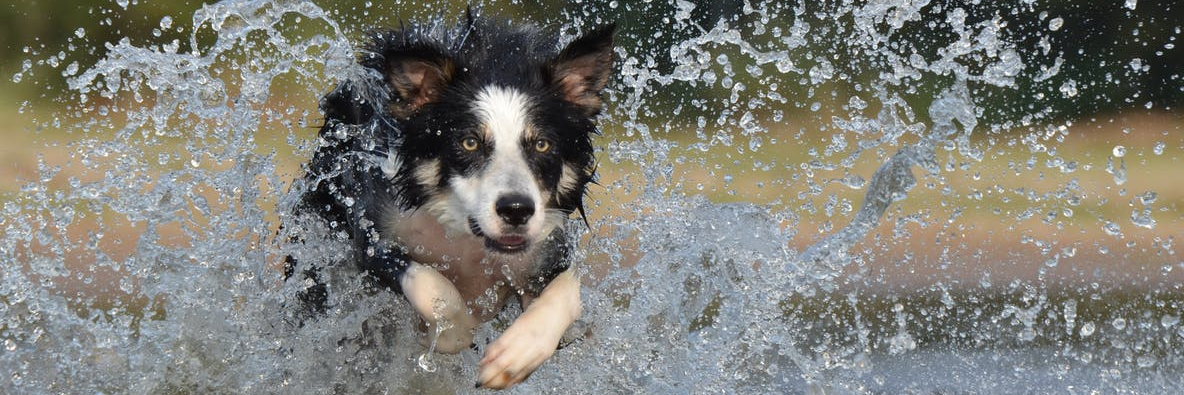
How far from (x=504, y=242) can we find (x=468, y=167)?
267 millimetres

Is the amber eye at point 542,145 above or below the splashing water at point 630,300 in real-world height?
above

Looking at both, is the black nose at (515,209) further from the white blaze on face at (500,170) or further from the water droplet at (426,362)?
the water droplet at (426,362)

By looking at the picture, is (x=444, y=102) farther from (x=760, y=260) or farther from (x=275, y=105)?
(x=275, y=105)

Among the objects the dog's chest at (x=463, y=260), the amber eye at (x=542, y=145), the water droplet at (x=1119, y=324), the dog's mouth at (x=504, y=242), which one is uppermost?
the amber eye at (x=542, y=145)

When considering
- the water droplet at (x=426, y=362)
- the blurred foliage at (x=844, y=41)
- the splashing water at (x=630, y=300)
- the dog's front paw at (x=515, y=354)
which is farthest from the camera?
the blurred foliage at (x=844, y=41)

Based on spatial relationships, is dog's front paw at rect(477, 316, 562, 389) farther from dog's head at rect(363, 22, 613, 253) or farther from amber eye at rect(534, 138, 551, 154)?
amber eye at rect(534, 138, 551, 154)

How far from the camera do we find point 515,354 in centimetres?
337

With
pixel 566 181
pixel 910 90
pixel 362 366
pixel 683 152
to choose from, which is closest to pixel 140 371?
pixel 362 366

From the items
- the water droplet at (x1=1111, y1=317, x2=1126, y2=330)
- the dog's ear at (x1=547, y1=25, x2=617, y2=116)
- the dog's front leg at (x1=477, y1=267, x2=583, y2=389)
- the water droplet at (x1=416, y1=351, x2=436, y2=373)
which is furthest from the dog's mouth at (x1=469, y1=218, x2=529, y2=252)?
the water droplet at (x1=1111, y1=317, x2=1126, y2=330)

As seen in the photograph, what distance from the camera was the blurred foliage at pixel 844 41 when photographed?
10.8 meters

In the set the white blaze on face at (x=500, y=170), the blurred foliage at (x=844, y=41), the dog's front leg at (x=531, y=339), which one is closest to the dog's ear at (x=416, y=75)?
the white blaze on face at (x=500, y=170)

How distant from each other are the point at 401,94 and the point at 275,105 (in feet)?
26.4

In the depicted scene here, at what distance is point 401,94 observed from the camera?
12.7ft

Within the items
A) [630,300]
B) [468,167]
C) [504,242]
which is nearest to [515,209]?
[504,242]
